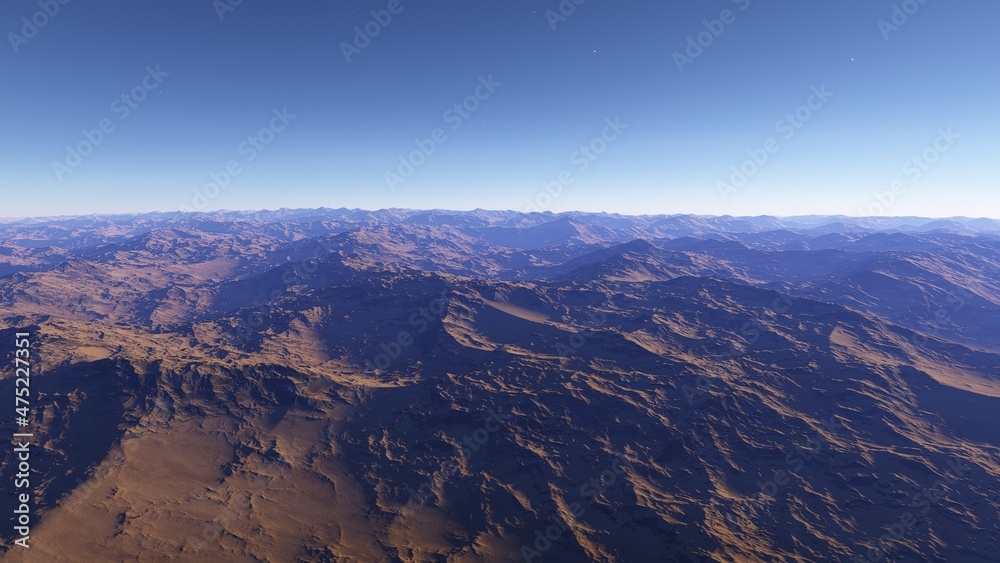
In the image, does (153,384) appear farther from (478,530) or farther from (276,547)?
(478,530)

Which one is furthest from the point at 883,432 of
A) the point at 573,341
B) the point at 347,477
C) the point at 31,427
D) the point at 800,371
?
the point at 31,427
